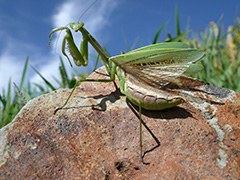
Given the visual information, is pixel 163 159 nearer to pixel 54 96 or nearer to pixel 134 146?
pixel 134 146

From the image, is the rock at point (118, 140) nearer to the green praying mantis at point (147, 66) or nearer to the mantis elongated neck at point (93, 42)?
the green praying mantis at point (147, 66)

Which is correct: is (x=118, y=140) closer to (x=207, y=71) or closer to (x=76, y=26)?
(x=76, y=26)

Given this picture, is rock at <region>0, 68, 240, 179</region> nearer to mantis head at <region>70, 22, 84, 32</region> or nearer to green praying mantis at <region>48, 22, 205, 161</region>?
green praying mantis at <region>48, 22, 205, 161</region>

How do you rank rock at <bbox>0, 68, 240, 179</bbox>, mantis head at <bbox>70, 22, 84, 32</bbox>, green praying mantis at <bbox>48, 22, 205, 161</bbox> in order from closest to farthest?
rock at <bbox>0, 68, 240, 179</bbox>
green praying mantis at <bbox>48, 22, 205, 161</bbox>
mantis head at <bbox>70, 22, 84, 32</bbox>

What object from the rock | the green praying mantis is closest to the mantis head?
the green praying mantis

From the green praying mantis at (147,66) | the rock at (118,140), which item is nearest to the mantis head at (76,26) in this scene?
the green praying mantis at (147,66)

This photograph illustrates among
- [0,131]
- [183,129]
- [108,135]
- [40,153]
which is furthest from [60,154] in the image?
[183,129]
